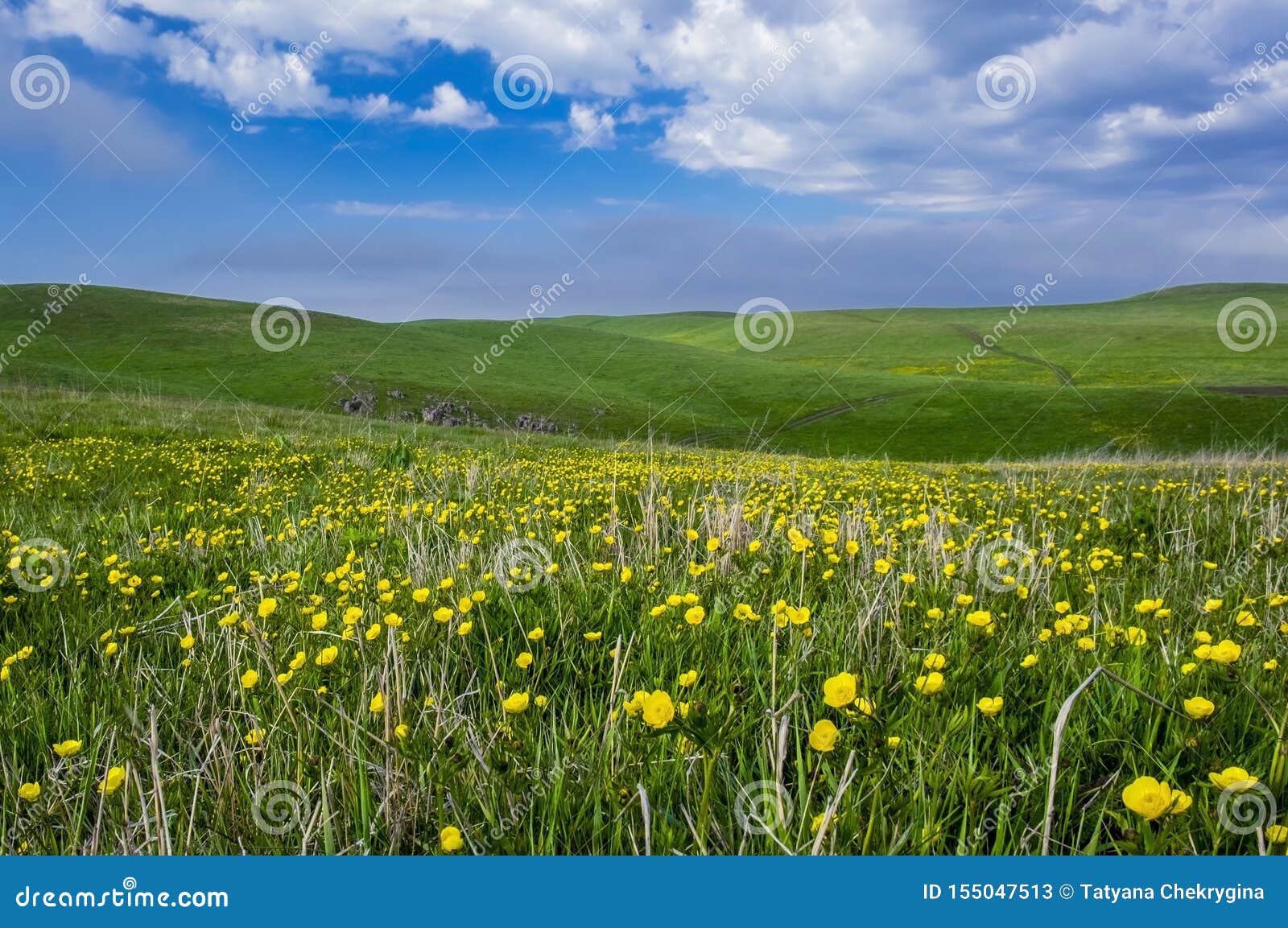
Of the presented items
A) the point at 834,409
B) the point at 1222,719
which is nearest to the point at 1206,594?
the point at 1222,719

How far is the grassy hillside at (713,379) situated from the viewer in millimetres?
69812

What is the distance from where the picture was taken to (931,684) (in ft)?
7.18

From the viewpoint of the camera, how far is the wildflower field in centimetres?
189

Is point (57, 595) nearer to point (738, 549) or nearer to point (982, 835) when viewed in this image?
point (738, 549)

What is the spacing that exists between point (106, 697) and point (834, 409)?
84626 mm

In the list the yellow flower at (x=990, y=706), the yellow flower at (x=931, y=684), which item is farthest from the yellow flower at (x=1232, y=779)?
the yellow flower at (x=931, y=684)

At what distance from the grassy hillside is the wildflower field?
42.6 metres

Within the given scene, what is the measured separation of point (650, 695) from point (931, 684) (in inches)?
35.3

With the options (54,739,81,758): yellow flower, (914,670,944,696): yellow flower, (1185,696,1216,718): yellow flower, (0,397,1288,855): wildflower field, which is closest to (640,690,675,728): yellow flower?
(0,397,1288,855): wildflower field

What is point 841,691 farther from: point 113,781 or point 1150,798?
point 113,781

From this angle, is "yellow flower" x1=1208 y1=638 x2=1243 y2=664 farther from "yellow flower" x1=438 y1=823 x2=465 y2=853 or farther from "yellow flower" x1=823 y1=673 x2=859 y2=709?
"yellow flower" x1=438 y1=823 x2=465 y2=853

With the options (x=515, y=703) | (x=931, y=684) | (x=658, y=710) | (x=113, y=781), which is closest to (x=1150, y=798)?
(x=931, y=684)

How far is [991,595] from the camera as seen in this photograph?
3516mm

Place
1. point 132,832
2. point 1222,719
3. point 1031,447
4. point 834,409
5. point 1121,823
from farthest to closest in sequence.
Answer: point 834,409 → point 1031,447 → point 1222,719 → point 132,832 → point 1121,823
